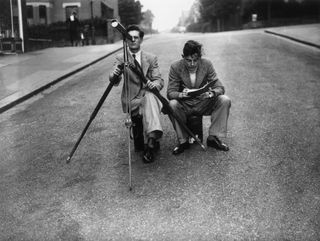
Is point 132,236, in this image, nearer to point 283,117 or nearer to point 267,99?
point 283,117

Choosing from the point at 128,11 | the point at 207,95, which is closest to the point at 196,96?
the point at 207,95

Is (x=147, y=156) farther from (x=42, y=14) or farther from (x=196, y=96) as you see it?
(x=42, y=14)

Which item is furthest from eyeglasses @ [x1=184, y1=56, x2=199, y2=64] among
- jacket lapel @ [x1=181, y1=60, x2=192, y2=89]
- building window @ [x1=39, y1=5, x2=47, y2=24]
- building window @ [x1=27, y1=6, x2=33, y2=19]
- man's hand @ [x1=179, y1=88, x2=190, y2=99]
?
building window @ [x1=27, y1=6, x2=33, y2=19]

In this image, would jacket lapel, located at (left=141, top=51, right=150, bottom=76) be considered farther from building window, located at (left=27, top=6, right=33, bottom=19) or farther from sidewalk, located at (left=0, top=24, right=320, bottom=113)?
building window, located at (left=27, top=6, right=33, bottom=19)

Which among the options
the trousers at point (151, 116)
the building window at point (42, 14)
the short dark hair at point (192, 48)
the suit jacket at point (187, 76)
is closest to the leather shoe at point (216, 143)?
the suit jacket at point (187, 76)

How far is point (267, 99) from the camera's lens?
7.86 m

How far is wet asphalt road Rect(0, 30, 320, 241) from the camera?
3.40 m

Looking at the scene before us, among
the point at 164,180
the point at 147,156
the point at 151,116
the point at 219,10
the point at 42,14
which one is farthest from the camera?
the point at 219,10

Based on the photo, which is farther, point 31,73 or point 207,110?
point 31,73

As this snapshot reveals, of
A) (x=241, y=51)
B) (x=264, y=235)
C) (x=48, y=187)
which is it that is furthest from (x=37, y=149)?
(x=241, y=51)

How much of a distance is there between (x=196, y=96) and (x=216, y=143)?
2.28 ft

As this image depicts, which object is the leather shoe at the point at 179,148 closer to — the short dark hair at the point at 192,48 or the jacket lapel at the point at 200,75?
the jacket lapel at the point at 200,75

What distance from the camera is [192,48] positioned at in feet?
16.1

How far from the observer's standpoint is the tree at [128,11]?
44844 mm
